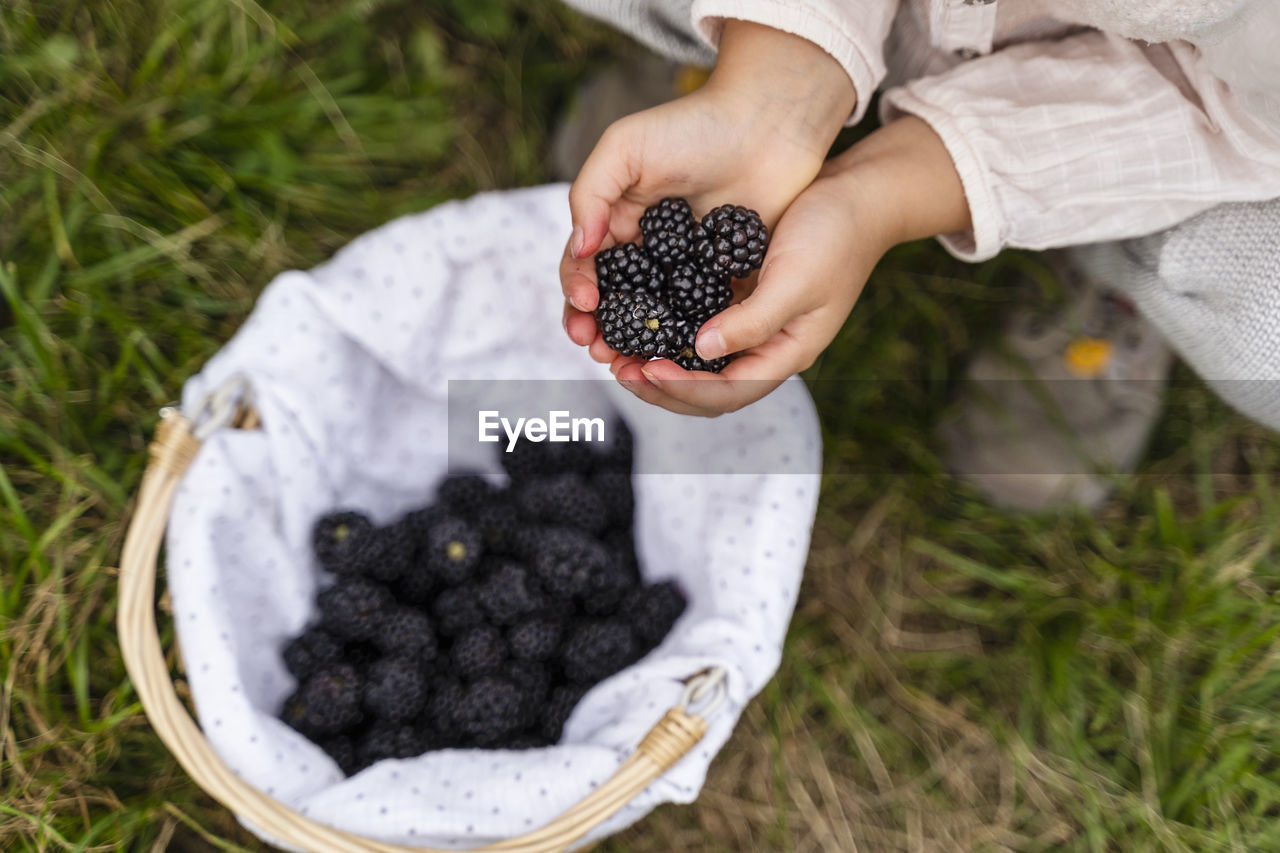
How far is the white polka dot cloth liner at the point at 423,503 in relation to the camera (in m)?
1.56

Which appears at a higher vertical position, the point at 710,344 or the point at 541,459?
the point at 710,344

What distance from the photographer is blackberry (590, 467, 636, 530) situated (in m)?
2.01

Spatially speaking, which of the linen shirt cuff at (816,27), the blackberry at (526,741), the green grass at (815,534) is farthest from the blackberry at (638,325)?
the green grass at (815,534)

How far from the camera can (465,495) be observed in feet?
6.47

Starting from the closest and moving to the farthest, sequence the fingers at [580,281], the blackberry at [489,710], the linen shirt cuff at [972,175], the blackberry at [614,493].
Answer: the fingers at [580,281]
the linen shirt cuff at [972,175]
the blackberry at [489,710]
the blackberry at [614,493]

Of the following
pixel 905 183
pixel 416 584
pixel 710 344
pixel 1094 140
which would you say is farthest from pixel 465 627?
pixel 1094 140

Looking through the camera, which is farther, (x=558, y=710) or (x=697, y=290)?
(x=558, y=710)

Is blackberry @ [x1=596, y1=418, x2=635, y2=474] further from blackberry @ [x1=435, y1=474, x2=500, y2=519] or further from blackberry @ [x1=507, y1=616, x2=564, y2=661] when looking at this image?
blackberry @ [x1=507, y1=616, x2=564, y2=661]

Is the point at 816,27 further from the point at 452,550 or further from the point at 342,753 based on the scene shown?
the point at 342,753

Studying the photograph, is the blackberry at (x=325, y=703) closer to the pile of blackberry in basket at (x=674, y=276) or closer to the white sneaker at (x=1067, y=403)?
the pile of blackberry in basket at (x=674, y=276)

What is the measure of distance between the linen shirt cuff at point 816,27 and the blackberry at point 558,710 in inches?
49.0

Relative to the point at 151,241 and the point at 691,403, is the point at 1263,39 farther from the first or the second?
the point at 151,241

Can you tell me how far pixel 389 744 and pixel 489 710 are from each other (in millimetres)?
211

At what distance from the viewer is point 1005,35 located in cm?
159
